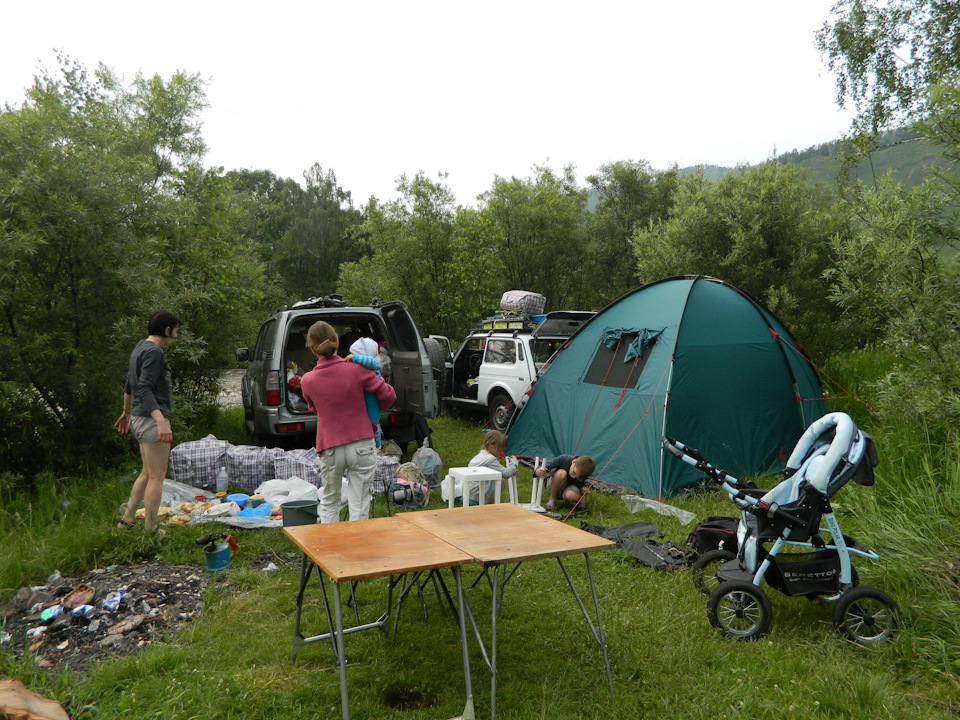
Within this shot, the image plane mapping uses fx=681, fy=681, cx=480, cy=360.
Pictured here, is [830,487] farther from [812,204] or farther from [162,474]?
[812,204]

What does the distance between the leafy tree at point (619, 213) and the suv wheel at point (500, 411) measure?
11483 millimetres

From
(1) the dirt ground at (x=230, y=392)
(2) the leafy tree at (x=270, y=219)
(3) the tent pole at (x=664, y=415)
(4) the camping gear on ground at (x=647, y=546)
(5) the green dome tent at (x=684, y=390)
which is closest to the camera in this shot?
(4) the camping gear on ground at (x=647, y=546)

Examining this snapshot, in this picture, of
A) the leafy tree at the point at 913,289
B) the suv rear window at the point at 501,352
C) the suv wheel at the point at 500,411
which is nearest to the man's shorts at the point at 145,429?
the suv wheel at the point at 500,411

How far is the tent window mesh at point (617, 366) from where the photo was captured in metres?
7.44

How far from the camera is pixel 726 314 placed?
7.62 metres

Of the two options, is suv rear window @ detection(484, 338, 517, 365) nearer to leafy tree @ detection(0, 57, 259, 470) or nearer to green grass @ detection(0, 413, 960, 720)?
leafy tree @ detection(0, 57, 259, 470)

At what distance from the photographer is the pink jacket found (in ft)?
16.3

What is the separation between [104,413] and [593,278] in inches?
656

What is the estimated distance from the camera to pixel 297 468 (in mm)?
6891

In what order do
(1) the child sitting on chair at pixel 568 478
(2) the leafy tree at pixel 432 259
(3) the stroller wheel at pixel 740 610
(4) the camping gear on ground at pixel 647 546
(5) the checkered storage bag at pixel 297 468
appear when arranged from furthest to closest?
1. (2) the leafy tree at pixel 432 259
2. (5) the checkered storage bag at pixel 297 468
3. (1) the child sitting on chair at pixel 568 478
4. (4) the camping gear on ground at pixel 647 546
5. (3) the stroller wheel at pixel 740 610

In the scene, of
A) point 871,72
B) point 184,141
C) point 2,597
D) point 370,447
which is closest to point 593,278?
point 871,72

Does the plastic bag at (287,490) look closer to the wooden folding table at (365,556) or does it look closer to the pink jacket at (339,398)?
the pink jacket at (339,398)

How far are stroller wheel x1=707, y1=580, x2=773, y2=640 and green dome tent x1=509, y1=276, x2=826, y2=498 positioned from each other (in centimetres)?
282

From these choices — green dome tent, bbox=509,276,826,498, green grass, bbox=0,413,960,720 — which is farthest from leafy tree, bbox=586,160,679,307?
green grass, bbox=0,413,960,720
